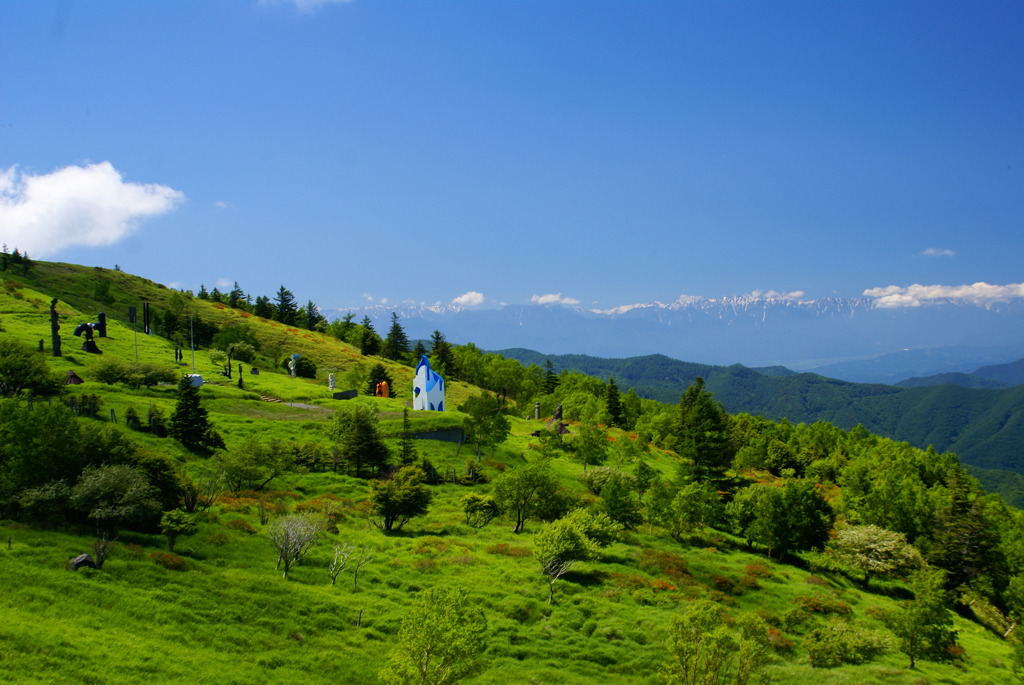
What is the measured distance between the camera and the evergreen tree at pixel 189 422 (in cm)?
5175

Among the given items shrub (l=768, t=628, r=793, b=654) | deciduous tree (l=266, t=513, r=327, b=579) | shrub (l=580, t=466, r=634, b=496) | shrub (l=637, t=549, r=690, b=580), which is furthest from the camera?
shrub (l=580, t=466, r=634, b=496)

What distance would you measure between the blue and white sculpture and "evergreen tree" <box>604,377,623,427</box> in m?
39.0

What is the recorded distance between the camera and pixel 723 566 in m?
46.8

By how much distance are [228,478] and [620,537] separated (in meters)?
35.3

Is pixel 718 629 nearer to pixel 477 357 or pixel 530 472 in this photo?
pixel 530 472

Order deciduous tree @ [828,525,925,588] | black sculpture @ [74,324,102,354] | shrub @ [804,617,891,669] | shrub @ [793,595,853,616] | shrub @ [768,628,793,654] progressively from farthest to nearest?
black sculpture @ [74,324,102,354], deciduous tree @ [828,525,925,588], shrub @ [793,595,853,616], shrub @ [768,628,793,654], shrub @ [804,617,891,669]

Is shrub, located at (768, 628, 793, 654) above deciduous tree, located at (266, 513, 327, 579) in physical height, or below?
below

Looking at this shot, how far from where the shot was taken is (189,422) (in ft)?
171

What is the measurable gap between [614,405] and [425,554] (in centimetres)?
7725

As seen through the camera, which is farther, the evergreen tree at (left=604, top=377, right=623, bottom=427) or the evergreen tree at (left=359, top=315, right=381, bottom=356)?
the evergreen tree at (left=359, top=315, right=381, bottom=356)

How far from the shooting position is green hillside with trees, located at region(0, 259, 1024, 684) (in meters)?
23.7

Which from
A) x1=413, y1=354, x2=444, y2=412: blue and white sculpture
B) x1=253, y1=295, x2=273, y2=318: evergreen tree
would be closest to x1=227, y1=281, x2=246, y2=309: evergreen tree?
x1=253, y1=295, x2=273, y2=318: evergreen tree

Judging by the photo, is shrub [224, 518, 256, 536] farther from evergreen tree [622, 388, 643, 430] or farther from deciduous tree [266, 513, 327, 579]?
evergreen tree [622, 388, 643, 430]

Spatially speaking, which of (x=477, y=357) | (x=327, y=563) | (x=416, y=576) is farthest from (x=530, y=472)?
(x=477, y=357)
